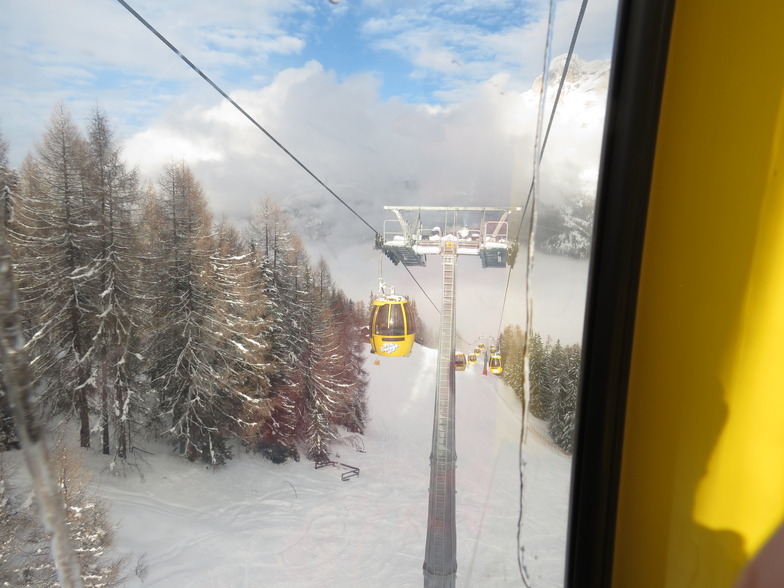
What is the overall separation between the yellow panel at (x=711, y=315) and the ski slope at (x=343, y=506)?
2.78 m

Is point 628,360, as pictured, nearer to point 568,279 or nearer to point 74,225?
point 568,279

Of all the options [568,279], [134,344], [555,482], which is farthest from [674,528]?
[134,344]

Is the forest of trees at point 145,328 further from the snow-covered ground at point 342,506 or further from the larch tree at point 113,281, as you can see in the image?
the snow-covered ground at point 342,506

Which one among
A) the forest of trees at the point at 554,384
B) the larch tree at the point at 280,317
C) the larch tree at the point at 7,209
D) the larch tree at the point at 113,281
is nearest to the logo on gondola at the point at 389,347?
the larch tree at the point at 280,317

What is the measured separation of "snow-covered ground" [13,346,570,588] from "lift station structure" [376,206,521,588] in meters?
0.62

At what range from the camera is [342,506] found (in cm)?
648

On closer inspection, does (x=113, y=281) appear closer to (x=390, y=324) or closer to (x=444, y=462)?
(x=390, y=324)

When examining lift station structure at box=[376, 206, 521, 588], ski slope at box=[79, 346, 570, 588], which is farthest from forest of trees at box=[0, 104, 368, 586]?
lift station structure at box=[376, 206, 521, 588]

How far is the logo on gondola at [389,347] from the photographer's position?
5250 millimetres

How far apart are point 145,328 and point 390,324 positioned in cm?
274

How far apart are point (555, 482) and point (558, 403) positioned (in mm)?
328

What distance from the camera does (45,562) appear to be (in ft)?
6.84

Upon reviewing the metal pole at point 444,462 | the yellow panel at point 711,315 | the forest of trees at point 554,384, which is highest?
the yellow panel at point 711,315

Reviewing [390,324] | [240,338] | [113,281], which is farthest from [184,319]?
[390,324]
